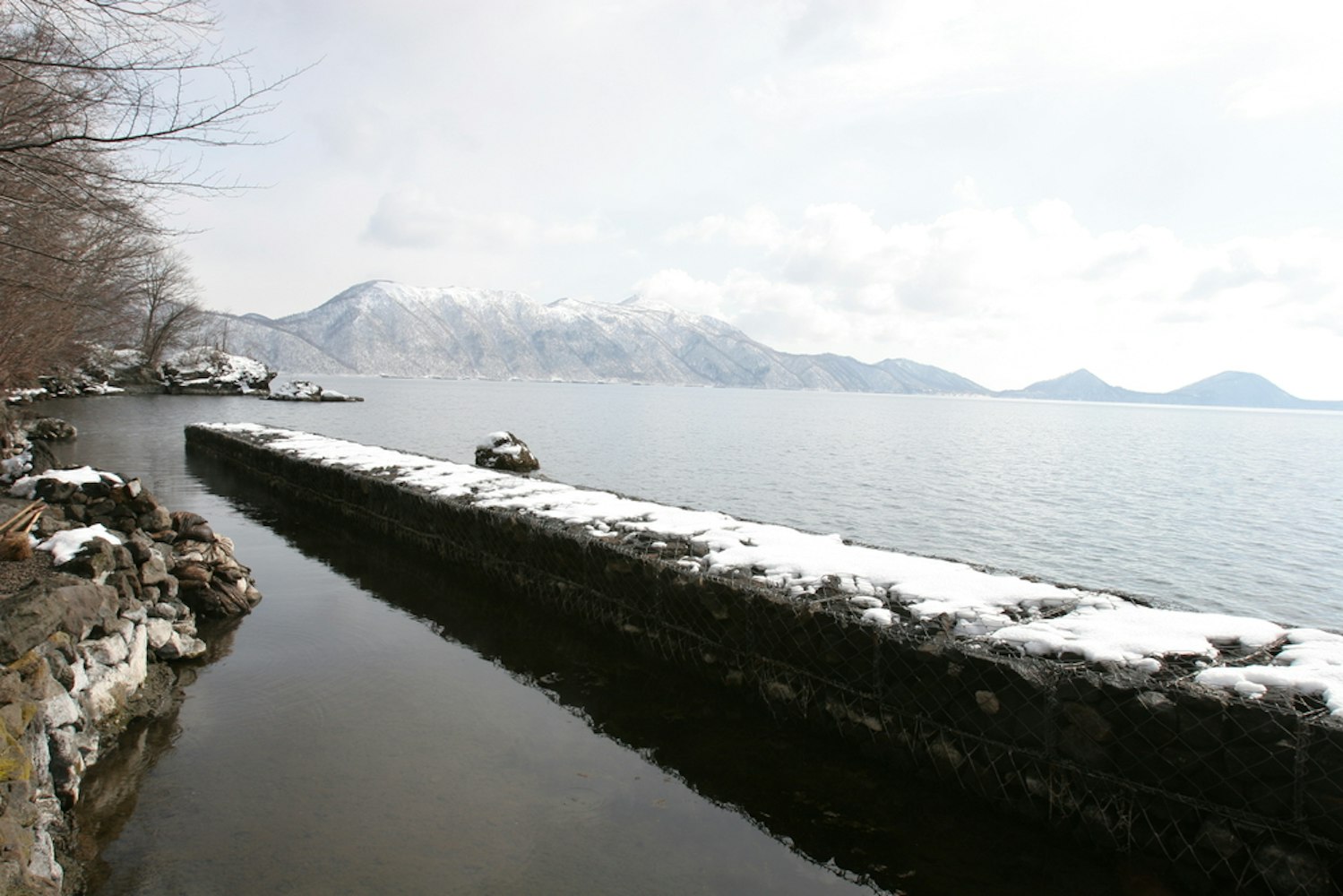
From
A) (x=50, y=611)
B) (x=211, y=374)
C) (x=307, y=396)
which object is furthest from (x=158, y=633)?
(x=211, y=374)

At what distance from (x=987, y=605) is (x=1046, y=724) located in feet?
5.69

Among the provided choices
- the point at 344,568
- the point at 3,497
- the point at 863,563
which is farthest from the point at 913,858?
the point at 3,497

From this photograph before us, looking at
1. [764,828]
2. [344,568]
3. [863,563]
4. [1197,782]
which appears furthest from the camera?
[344,568]

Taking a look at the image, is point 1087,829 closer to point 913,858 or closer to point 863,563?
point 913,858

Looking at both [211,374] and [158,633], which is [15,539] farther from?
[211,374]

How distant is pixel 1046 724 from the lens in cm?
543

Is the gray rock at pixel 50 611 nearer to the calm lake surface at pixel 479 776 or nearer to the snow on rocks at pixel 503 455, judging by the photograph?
the calm lake surface at pixel 479 776

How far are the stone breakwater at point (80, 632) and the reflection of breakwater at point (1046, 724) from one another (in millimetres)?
4973

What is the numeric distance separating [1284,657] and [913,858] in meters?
3.17

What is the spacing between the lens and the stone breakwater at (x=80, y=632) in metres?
4.53

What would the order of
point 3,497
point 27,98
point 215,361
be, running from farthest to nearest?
1. point 215,361
2. point 3,497
3. point 27,98

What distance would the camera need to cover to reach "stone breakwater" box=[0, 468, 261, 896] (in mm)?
4531

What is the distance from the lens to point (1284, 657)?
5.66 metres

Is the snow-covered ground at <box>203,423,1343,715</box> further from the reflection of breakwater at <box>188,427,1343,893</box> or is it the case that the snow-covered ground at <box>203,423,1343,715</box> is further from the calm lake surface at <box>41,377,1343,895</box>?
the calm lake surface at <box>41,377,1343,895</box>
